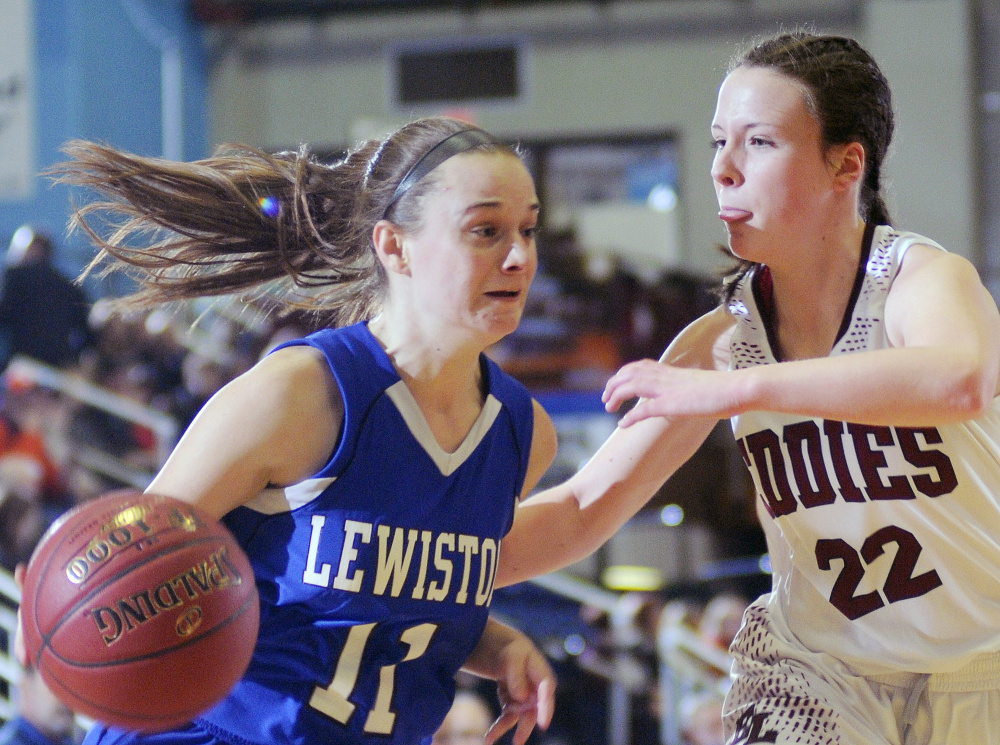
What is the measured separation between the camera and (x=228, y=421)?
6.36 ft

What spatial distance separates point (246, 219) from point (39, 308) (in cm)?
509

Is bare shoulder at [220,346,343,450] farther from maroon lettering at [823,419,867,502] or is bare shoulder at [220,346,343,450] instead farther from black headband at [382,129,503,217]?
maroon lettering at [823,419,867,502]

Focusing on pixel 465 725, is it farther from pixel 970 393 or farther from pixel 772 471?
pixel 970 393

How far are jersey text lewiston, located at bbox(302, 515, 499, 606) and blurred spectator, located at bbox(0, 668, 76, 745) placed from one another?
3118 mm

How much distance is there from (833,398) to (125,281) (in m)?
9.32

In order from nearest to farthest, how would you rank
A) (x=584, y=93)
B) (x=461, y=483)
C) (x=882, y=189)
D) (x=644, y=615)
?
(x=461, y=483), (x=882, y=189), (x=644, y=615), (x=584, y=93)

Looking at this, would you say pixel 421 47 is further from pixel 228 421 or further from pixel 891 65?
pixel 228 421

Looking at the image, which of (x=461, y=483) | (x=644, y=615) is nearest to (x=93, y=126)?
(x=644, y=615)

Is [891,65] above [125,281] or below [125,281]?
above

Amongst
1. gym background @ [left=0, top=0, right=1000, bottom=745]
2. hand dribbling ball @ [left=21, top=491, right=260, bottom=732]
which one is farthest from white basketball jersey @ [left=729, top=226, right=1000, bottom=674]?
gym background @ [left=0, top=0, right=1000, bottom=745]

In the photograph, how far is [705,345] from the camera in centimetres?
247

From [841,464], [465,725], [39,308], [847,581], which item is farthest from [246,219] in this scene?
[39,308]

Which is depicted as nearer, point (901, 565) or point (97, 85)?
point (901, 565)

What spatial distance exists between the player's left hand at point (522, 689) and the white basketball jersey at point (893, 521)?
54 cm
